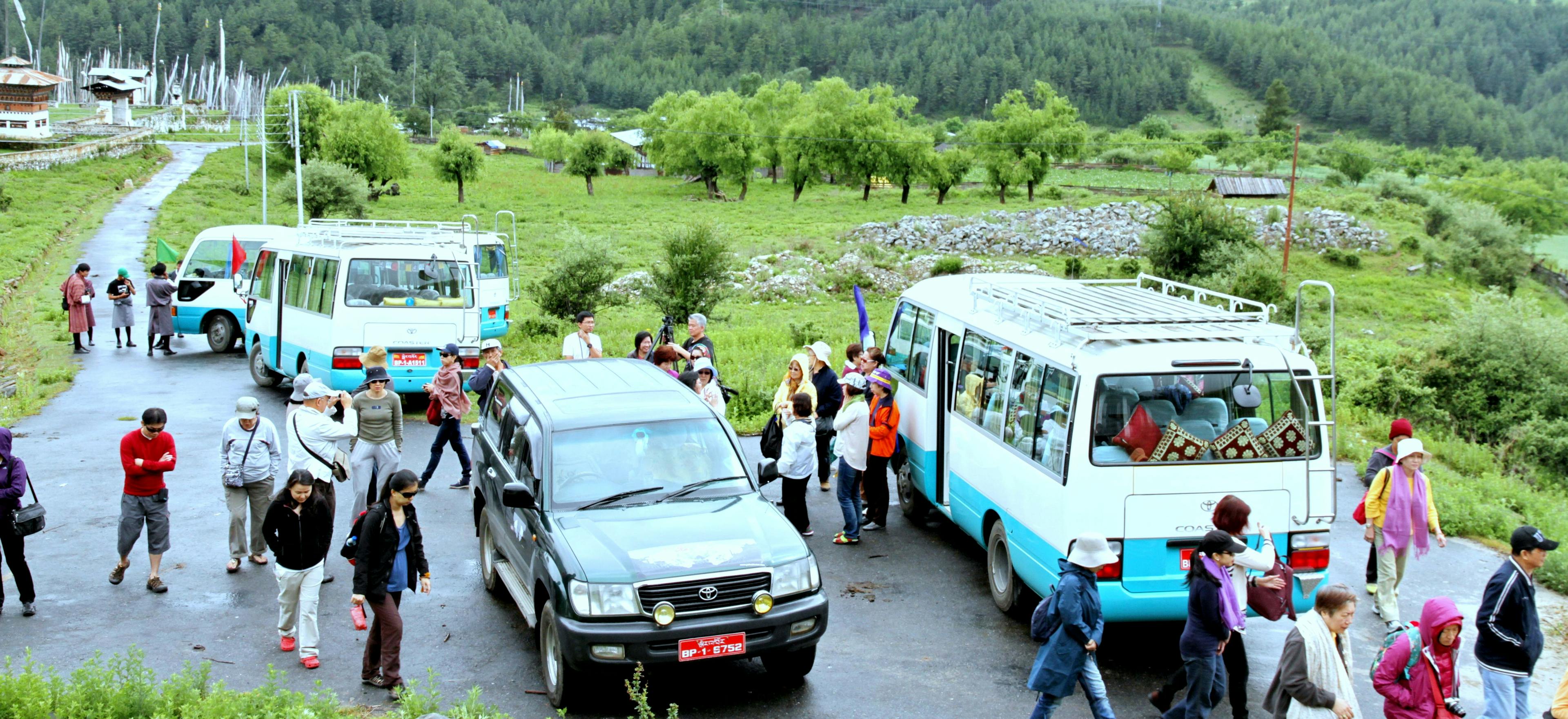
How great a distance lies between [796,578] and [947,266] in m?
35.9

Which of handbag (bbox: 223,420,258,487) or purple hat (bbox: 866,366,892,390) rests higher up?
purple hat (bbox: 866,366,892,390)

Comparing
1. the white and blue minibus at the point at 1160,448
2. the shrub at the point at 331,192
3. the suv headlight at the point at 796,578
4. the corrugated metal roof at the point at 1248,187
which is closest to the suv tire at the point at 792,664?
the suv headlight at the point at 796,578

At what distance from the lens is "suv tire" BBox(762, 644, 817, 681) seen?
7191 mm

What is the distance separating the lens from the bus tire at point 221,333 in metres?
21.0

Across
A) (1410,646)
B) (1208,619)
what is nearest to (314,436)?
(1208,619)

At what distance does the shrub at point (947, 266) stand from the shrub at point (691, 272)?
18.4 m

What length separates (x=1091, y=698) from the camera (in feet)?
20.4

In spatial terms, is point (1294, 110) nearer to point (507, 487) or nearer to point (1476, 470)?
point (1476, 470)

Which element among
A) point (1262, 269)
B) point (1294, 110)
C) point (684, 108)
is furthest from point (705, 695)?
point (1294, 110)

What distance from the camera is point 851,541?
10469 millimetres

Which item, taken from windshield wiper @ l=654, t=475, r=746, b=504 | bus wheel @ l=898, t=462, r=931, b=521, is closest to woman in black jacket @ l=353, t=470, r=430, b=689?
windshield wiper @ l=654, t=475, r=746, b=504

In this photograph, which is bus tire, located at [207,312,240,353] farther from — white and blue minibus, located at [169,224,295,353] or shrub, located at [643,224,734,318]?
shrub, located at [643,224,734,318]

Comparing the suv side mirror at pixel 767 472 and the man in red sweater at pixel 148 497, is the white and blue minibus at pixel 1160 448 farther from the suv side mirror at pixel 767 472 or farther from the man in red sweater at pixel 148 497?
the man in red sweater at pixel 148 497

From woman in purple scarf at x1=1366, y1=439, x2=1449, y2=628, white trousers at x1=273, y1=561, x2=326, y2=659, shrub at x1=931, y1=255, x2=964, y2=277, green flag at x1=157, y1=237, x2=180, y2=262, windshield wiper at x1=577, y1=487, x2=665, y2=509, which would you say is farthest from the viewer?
shrub at x1=931, y1=255, x2=964, y2=277
